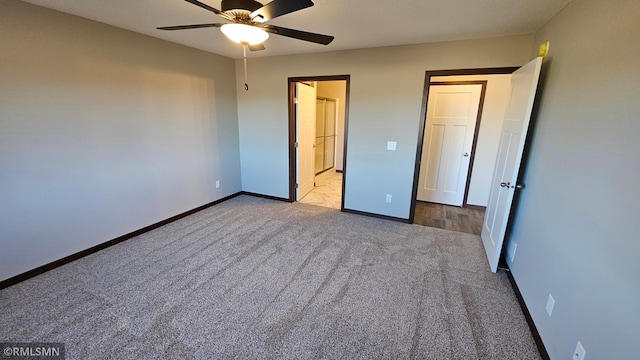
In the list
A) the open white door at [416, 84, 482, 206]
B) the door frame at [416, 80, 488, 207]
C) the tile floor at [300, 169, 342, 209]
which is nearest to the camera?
the door frame at [416, 80, 488, 207]

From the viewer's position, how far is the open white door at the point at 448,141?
12.8ft

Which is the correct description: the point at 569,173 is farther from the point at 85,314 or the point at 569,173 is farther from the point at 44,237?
the point at 44,237

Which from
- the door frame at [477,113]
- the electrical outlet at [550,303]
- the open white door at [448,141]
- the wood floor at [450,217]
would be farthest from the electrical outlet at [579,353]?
the door frame at [477,113]

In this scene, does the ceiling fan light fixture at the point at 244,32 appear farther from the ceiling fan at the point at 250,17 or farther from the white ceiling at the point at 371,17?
the white ceiling at the point at 371,17

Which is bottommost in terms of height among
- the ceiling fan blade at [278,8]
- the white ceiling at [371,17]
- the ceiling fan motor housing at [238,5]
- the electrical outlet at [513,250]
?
the electrical outlet at [513,250]

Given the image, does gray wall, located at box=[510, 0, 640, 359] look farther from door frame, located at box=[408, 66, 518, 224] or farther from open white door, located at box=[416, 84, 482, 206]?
open white door, located at box=[416, 84, 482, 206]

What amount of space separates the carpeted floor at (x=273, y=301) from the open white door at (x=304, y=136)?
61.9 inches

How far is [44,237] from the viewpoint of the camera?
2.29 meters

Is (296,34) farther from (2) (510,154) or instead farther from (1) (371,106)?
(2) (510,154)

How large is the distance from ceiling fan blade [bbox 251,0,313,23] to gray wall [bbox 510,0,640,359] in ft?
5.20

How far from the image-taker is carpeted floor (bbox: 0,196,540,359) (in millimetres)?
1635

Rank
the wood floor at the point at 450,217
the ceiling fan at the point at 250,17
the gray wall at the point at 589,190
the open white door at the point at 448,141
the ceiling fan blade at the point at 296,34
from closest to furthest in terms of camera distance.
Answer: the gray wall at the point at 589,190, the ceiling fan at the point at 250,17, the ceiling fan blade at the point at 296,34, the wood floor at the point at 450,217, the open white door at the point at 448,141

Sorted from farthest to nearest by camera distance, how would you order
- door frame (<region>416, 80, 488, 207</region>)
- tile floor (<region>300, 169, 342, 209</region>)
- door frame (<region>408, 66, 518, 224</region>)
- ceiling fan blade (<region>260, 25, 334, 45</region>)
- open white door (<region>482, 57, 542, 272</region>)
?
tile floor (<region>300, 169, 342, 209</region>) → door frame (<region>416, 80, 488, 207</region>) → door frame (<region>408, 66, 518, 224</region>) → open white door (<region>482, 57, 542, 272</region>) → ceiling fan blade (<region>260, 25, 334, 45</region>)

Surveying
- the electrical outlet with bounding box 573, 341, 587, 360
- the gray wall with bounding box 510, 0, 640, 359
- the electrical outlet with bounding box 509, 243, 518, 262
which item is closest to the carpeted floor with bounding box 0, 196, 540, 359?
the electrical outlet with bounding box 509, 243, 518, 262
